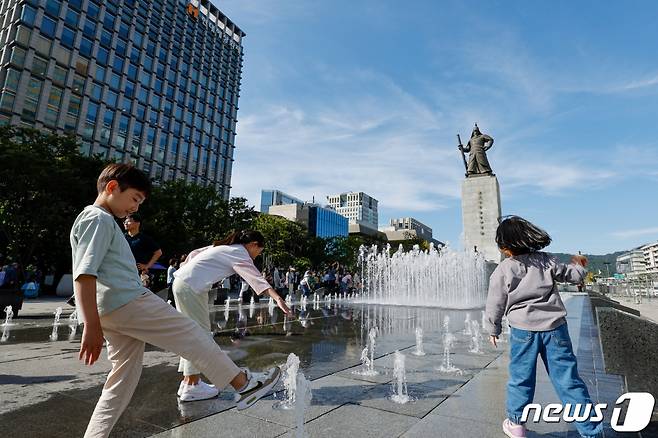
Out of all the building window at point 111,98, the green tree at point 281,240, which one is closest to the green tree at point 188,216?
the green tree at point 281,240

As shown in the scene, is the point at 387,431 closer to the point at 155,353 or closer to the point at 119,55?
the point at 155,353

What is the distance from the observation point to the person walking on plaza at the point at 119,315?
1.84 m

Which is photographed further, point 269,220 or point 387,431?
point 269,220

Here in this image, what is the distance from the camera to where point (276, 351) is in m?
5.39

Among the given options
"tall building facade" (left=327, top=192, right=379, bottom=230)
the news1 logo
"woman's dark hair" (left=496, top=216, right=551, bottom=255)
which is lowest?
the news1 logo

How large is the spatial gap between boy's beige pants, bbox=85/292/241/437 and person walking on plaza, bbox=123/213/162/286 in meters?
2.56

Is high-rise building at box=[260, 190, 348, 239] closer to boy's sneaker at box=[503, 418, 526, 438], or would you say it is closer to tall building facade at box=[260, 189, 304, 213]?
tall building facade at box=[260, 189, 304, 213]

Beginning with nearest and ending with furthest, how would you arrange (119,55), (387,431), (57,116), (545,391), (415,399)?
(387,431), (415,399), (545,391), (57,116), (119,55)

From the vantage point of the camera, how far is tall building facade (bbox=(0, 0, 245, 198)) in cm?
3938

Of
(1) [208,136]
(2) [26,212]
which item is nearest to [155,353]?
(2) [26,212]

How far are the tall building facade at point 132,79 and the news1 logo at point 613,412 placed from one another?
133 ft

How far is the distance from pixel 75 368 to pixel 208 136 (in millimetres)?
63269

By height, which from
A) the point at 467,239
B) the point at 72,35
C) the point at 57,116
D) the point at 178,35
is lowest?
the point at 467,239

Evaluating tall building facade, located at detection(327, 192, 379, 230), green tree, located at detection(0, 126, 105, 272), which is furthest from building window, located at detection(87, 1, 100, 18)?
tall building facade, located at detection(327, 192, 379, 230)
